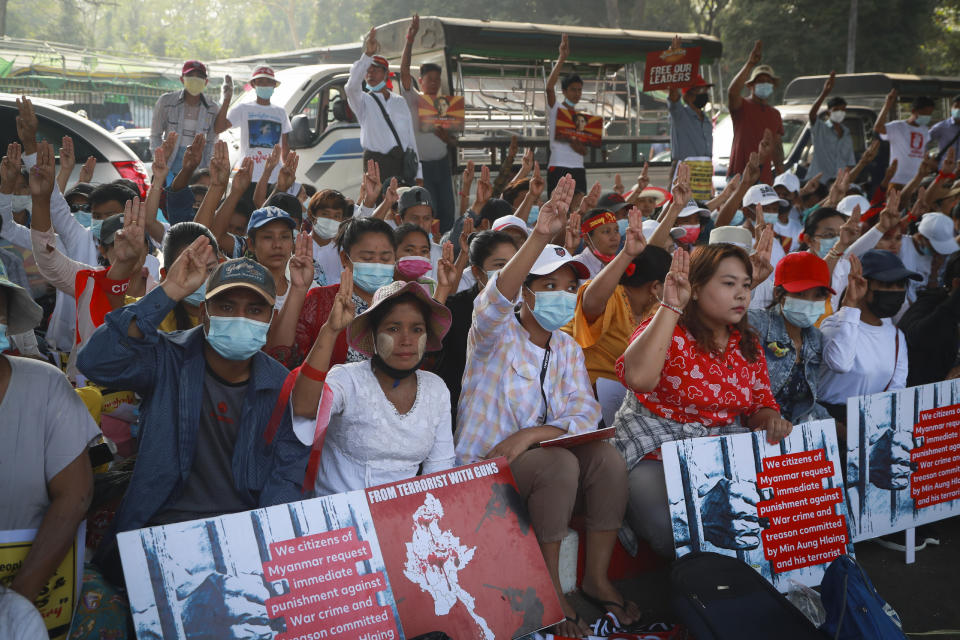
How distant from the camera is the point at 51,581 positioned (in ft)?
8.98

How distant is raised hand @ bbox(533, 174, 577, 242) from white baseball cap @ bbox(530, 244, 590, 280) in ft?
Result: 0.54

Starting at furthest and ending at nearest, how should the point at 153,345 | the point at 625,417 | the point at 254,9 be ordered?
the point at 254,9 < the point at 625,417 < the point at 153,345

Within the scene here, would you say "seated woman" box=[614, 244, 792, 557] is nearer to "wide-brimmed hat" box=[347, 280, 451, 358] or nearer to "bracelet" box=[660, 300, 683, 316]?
"bracelet" box=[660, 300, 683, 316]

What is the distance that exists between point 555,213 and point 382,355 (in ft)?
3.23

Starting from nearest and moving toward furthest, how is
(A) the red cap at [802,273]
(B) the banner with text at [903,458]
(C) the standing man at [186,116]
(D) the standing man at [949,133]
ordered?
(B) the banner with text at [903,458] < (A) the red cap at [802,273] < (C) the standing man at [186,116] < (D) the standing man at [949,133]

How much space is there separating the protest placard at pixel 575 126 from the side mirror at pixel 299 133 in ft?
10.1

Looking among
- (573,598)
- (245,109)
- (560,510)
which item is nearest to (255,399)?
(560,510)

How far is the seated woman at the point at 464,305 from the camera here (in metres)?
4.26

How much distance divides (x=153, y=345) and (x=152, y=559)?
727 millimetres

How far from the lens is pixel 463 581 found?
314 cm

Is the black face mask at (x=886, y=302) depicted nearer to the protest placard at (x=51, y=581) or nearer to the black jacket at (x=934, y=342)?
the black jacket at (x=934, y=342)

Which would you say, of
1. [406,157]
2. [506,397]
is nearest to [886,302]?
[506,397]

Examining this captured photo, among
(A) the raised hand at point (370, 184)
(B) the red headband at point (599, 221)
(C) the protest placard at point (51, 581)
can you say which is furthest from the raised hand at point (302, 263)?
(B) the red headband at point (599, 221)

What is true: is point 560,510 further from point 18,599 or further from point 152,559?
point 18,599
